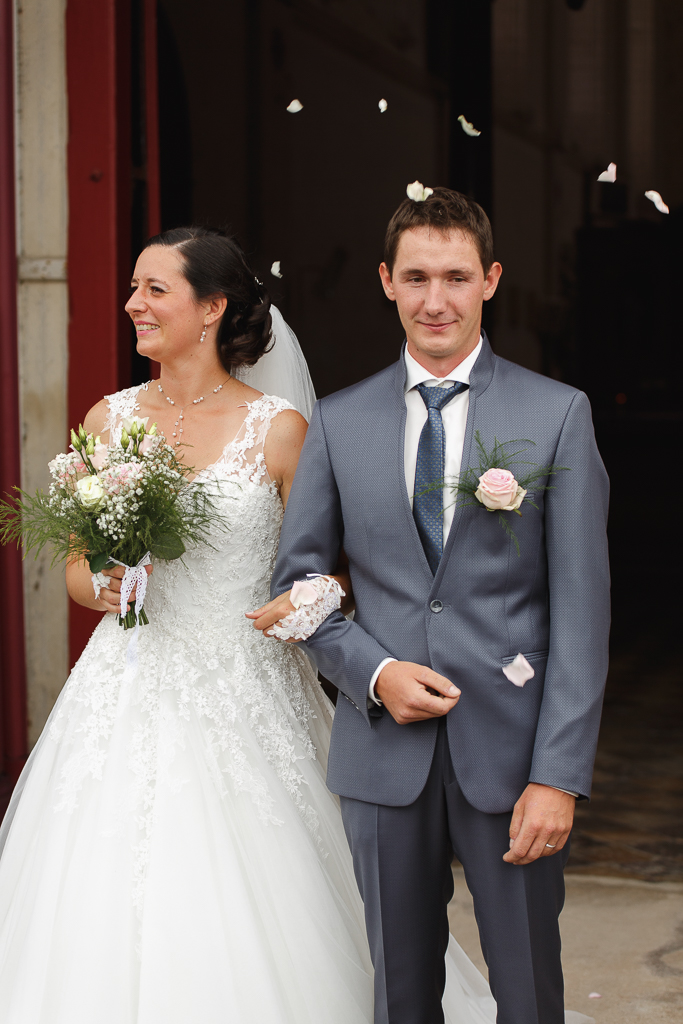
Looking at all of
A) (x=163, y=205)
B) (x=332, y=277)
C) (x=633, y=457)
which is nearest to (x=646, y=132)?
(x=332, y=277)

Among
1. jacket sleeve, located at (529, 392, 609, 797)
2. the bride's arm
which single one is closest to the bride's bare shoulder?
the bride's arm

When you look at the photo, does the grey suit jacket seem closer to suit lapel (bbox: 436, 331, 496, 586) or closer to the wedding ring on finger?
suit lapel (bbox: 436, 331, 496, 586)

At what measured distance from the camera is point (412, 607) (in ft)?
6.28

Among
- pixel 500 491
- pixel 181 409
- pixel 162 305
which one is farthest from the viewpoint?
pixel 181 409

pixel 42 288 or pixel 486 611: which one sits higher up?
pixel 42 288

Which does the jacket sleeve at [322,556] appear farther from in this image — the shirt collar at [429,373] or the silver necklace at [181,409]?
the silver necklace at [181,409]

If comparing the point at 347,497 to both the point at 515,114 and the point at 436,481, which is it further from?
the point at 515,114

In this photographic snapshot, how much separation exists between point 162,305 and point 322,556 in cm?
82

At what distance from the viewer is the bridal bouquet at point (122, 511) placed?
80.9 inches

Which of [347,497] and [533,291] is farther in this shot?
[533,291]

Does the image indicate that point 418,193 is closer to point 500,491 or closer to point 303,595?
point 500,491

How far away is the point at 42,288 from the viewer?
144 inches

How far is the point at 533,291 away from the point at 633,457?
8.18 m

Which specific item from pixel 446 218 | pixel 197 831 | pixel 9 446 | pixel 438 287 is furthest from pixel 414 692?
pixel 9 446
